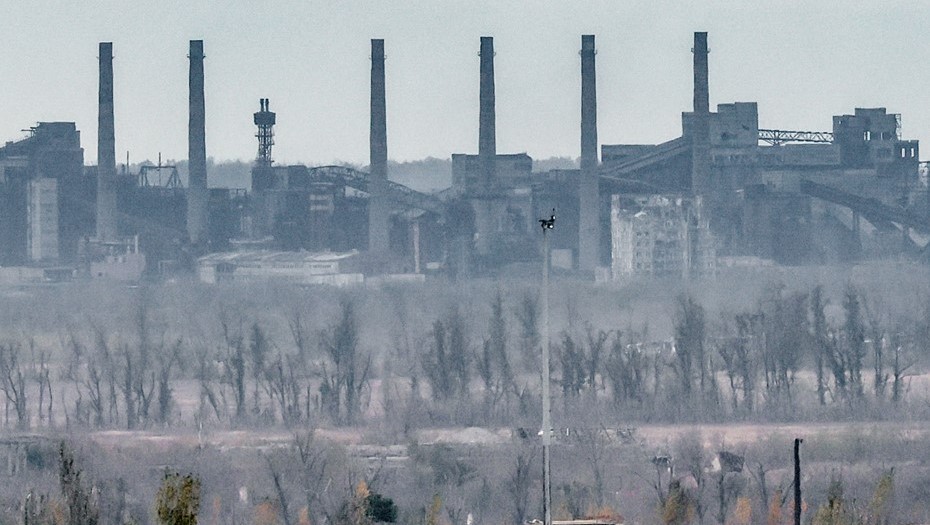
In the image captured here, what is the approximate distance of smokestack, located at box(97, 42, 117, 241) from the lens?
51.4 metres

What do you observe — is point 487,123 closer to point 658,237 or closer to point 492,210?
point 492,210

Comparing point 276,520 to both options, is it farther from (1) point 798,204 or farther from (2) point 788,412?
(1) point 798,204

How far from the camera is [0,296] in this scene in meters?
50.2

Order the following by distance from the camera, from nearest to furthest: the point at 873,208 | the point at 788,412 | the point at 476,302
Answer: the point at 788,412
the point at 476,302
the point at 873,208

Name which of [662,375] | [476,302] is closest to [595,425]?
[662,375]

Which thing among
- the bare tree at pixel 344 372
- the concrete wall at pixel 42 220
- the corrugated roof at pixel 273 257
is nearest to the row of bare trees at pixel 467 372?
the bare tree at pixel 344 372

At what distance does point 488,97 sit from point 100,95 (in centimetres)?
783

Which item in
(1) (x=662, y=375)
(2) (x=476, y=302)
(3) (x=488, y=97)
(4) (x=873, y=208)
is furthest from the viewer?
(4) (x=873, y=208)

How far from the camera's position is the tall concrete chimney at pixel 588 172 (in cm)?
5109

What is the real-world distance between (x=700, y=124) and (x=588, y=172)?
120 inches

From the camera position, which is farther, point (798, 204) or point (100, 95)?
point (798, 204)

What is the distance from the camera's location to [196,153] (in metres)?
53.2

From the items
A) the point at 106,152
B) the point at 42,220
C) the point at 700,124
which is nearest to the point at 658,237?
the point at 700,124

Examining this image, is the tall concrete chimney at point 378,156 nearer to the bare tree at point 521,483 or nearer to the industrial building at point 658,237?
the industrial building at point 658,237
